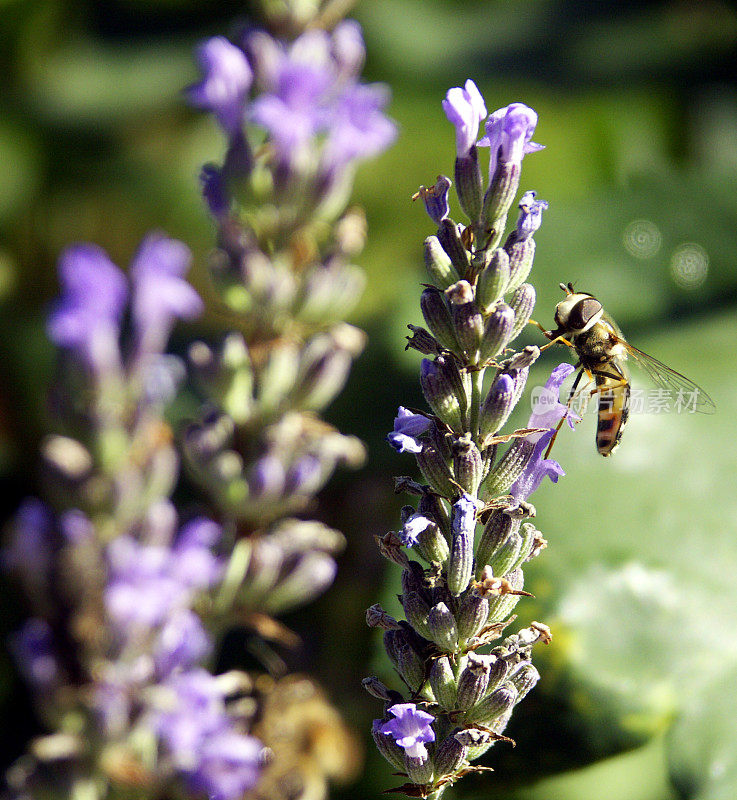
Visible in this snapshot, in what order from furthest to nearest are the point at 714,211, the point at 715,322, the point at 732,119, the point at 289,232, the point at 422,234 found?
the point at 732,119 < the point at 422,234 < the point at 714,211 < the point at 715,322 < the point at 289,232

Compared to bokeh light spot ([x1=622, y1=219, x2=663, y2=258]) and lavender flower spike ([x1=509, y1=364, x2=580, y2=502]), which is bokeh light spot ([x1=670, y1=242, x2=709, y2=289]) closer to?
bokeh light spot ([x1=622, y1=219, x2=663, y2=258])

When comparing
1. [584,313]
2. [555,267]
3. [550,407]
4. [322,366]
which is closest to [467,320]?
[550,407]

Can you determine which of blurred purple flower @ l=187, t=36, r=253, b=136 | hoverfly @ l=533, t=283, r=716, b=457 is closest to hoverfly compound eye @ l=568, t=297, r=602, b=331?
hoverfly @ l=533, t=283, r=716, b=457

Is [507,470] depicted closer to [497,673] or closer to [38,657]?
[497,673]

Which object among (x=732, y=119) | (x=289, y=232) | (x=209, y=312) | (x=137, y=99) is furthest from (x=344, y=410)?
(x=732, y=119)

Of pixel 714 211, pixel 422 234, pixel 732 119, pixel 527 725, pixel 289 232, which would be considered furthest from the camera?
pixel 732 119

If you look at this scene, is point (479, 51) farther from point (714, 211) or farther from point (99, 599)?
point (99, 599)

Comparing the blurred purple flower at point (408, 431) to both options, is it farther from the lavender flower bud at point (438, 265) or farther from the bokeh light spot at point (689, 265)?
the bokeh light spot at point (689, 265)
